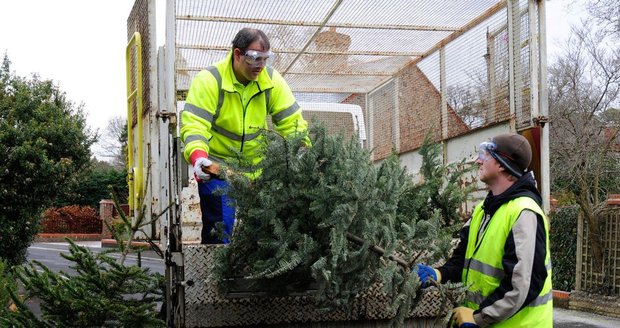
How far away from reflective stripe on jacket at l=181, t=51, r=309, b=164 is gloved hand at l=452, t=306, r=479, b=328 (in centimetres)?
128

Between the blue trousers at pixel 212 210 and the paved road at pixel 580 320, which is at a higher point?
the blue trousers at pixel 212 210

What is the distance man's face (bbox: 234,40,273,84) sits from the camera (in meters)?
3.80

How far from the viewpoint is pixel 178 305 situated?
3.41 metres

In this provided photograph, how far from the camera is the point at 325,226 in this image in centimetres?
289

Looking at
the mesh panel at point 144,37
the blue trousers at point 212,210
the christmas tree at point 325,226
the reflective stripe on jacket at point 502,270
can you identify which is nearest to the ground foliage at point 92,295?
the blue trousers at point 212,210

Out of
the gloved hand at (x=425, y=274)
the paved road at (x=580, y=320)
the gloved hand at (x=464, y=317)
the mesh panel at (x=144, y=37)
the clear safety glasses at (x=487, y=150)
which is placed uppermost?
the mesh panel at (x=144, y=37)

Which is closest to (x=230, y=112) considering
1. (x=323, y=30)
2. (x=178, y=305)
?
(x=178, y=305)

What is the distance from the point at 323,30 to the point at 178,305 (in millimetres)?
3815

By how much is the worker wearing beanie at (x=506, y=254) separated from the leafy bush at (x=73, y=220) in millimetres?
31416

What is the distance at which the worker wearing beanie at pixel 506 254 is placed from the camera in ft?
9.70

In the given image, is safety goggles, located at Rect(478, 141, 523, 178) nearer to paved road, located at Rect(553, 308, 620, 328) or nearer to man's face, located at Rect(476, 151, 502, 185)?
man's face, located at Rect(476, 151, 502, 185)

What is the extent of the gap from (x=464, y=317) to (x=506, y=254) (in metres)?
0.33

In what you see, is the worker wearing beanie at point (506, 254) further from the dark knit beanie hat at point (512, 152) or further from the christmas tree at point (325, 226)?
the christmas tree at point (325, 226)

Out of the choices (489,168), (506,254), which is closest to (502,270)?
(506,254)
